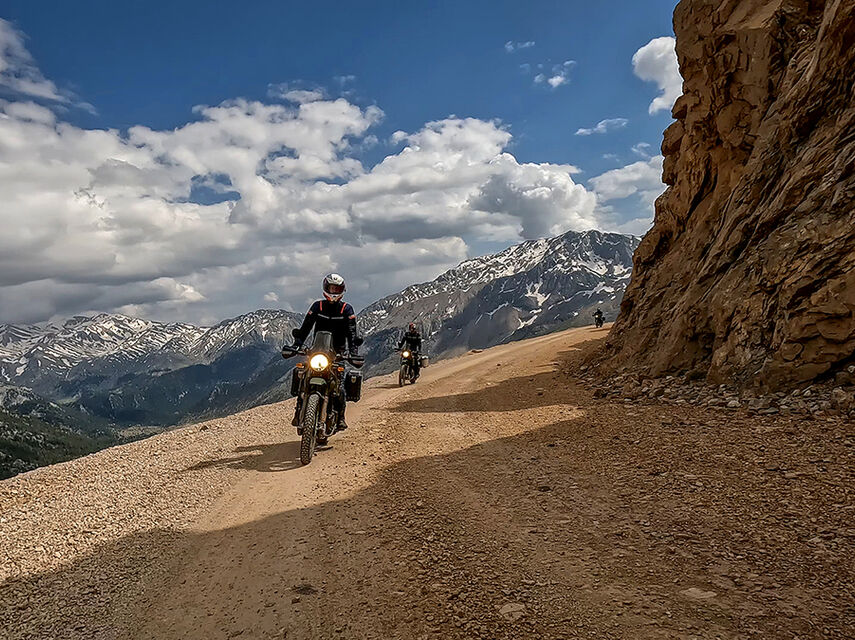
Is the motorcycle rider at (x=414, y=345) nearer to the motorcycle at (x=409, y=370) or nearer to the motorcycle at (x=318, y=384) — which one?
the motorcycle at (x=409, y=370)

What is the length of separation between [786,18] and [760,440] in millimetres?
14501

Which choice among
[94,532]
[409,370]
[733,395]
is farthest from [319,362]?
[409,370]

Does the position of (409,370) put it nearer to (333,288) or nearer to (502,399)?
(502,399)

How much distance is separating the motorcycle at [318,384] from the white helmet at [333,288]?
2.54ft

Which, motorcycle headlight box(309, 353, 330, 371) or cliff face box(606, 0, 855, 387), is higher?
cliff face box(606, 0, 855, 387)

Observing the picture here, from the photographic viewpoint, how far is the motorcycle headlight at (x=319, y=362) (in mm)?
9570

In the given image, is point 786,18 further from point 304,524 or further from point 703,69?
point 304,524

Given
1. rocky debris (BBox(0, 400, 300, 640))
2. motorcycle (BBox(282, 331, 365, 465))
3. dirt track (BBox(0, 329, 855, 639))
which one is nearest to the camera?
dirt track (BBox(0, 329, 855, 639))

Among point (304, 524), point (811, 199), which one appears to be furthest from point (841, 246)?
point (304, 524)

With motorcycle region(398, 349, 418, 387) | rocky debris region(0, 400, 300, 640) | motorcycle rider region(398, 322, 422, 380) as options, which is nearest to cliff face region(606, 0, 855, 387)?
motorcycle rider region(398, 322, 422, 380)

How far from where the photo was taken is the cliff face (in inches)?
390

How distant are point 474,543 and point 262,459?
6.21 m

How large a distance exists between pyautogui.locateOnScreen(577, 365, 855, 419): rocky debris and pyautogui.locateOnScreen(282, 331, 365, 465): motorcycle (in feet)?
24.1

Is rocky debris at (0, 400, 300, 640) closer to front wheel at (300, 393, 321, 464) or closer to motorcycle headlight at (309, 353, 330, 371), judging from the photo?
front wheel at (300, 393, 321, 464)
